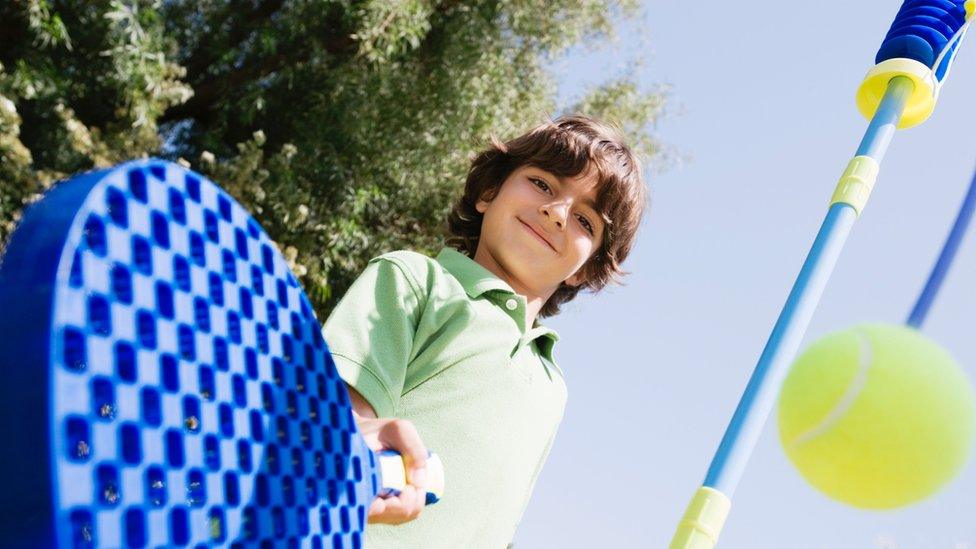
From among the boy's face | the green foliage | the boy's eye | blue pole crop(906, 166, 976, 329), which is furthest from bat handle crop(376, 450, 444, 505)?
the green foliage

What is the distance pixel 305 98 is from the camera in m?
5.83

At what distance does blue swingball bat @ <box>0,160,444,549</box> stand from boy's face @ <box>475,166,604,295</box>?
93 centimetres

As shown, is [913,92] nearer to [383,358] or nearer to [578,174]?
[578,174]

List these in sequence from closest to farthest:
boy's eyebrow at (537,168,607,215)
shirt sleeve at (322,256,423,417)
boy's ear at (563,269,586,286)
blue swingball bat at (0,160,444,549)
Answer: blue swingball bat at (0,160,444,549) < shirt sleeve at (322,256,423,417) < boy's eyebrow at (537,168,607,215) < boy's ear at (563,269,586,286)

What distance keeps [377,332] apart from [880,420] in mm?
736

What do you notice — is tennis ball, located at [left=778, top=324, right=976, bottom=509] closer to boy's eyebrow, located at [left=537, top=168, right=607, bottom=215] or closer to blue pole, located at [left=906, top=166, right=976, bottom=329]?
blue pole, located at [left=906, top=166, right=976, bottom=329]

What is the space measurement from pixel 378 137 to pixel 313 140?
15.0 inches

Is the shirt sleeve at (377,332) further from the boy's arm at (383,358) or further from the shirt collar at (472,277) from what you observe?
the shirt collar at (472,277)

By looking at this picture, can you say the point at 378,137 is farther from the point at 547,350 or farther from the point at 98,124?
the point at 547,350

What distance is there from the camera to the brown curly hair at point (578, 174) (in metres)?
2.13

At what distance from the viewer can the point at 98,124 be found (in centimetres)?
→ 566

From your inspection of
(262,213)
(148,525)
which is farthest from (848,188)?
(262,213)

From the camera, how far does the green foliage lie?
5.05m

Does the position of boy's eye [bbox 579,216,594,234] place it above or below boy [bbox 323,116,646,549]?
Answer: above
